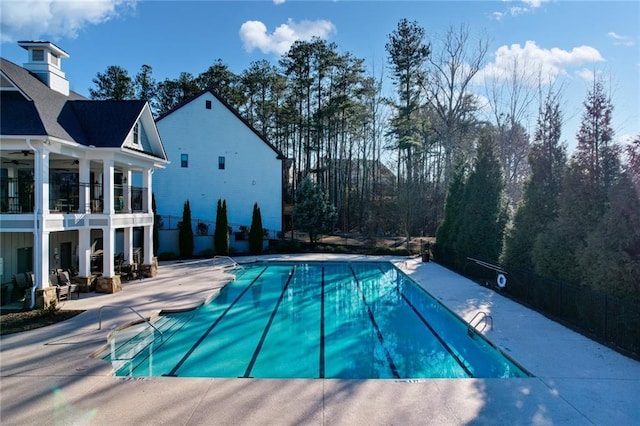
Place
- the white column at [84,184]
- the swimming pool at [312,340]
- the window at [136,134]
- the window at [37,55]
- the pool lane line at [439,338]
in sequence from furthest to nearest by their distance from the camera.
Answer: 1. the window at [136,134]
2. the window at [37,55]
3. the white column at [84,184]
4. the pool lane line at [439,338]
5. the swimming pool at [312,340]

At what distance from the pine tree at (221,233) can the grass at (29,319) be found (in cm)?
1287

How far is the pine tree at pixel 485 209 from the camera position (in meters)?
16.5

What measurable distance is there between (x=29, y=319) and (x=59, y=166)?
324 inches

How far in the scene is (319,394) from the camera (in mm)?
5977

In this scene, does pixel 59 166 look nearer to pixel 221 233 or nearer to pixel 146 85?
pixel 221 233

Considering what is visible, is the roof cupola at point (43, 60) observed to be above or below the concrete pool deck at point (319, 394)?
above

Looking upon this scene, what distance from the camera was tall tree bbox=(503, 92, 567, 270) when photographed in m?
12.8

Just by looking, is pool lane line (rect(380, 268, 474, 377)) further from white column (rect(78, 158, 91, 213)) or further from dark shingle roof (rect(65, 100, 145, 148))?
white column (rect(78, 158, 91, 213))

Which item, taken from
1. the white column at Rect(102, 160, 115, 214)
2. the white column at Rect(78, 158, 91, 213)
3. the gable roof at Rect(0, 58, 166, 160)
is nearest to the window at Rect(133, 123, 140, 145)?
the gable roof at Rect(0, 58, 166, 160)

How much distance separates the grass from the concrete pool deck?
59 centimetres

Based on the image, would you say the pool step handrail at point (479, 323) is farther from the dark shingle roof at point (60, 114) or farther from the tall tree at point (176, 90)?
the tall tree at point (176, 90)

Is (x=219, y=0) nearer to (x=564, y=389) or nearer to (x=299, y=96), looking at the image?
(x=564, y=389)

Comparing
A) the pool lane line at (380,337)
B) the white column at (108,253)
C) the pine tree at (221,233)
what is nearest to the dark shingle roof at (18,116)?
the white column at (108,253)

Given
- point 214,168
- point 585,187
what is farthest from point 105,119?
point 585,187
